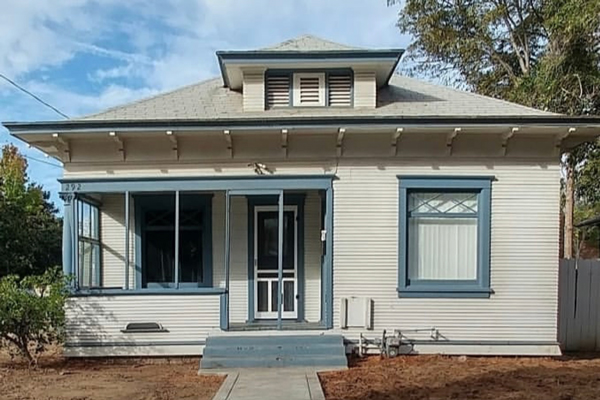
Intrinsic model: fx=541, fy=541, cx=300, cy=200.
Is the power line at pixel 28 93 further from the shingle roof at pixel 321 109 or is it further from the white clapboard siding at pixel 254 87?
the white clapboard siding at pixel 254 87

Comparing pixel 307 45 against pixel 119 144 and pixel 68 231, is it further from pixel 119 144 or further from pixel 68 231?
pixel 68 231

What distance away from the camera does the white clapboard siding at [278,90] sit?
31.1 ft

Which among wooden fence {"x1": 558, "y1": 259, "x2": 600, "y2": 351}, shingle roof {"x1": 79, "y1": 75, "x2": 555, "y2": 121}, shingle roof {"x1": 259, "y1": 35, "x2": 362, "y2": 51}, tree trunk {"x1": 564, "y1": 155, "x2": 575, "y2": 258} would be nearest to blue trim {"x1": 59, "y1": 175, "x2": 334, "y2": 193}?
shingle roof {"x1": 79, "y1": 75, "x2": 555, "y2": 121}

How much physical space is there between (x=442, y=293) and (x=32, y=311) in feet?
20.1

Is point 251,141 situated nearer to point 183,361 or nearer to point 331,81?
point 331,81

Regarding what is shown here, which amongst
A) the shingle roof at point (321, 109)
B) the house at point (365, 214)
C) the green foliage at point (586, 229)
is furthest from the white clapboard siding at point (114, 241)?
the green foliage at point (586, 229)

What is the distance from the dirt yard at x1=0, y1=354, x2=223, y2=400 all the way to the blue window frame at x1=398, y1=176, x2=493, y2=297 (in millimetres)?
3615

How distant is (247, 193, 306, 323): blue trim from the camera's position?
956 cm

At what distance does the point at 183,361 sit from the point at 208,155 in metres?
3.30

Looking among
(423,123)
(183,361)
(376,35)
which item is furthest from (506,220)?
(376,35)

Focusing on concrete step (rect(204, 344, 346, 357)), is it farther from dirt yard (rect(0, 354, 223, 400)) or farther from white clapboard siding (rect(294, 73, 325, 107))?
white clapboard siding (rect(294, 73, 325, 107))

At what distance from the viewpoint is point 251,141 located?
8766mm

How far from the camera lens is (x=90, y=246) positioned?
30.9 ft

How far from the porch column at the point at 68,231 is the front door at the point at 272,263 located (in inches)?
119
